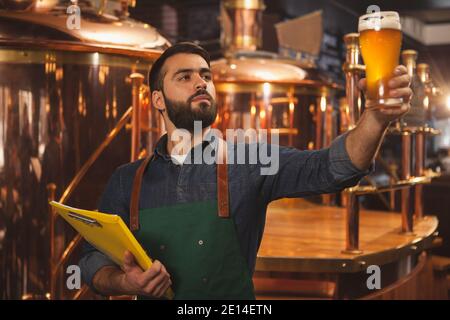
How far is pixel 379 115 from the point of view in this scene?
1523 mm

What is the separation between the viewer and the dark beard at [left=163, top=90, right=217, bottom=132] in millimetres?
1970

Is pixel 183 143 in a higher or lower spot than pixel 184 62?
lower

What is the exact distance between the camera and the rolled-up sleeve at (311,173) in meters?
1.72

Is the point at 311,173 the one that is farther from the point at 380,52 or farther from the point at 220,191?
the point at 380,52

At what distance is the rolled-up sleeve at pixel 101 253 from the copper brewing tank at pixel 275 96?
371cm

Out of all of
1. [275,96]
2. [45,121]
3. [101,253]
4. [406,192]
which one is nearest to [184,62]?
[101,253]

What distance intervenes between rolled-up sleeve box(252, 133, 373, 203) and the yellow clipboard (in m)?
0.43

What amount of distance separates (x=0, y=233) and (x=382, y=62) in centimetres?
310

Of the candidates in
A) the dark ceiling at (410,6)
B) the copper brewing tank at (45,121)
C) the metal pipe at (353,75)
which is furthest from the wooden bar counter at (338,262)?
the dark ceiling at (410,6)

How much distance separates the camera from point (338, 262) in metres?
3.55

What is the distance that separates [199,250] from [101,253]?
35 centimetres

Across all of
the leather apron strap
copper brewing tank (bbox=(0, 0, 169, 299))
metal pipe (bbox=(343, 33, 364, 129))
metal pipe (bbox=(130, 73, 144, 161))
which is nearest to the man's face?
the leather apron strap

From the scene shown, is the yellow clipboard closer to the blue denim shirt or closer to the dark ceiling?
the blue denim shirt

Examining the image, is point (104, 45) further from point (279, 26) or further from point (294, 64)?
point (279, 26)
